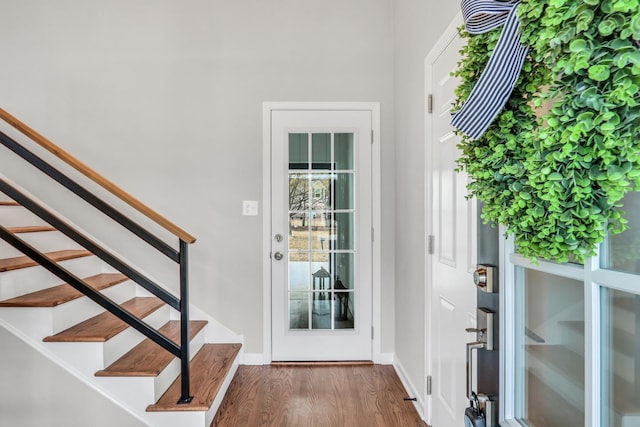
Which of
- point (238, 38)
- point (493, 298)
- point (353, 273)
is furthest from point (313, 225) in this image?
point (493, 298)

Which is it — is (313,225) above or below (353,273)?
above

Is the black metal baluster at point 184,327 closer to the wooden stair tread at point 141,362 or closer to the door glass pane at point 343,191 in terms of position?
the wooden stair tread at point 141,362

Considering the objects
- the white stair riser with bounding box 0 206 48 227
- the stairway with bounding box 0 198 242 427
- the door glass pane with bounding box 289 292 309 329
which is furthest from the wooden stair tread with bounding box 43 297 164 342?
the white stair riser with bounding box 0 206 48 227

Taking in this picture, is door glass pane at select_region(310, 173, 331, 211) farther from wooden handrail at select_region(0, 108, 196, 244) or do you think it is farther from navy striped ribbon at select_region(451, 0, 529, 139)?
navy striped ribbon at select_region(451, 0, 529, 139)

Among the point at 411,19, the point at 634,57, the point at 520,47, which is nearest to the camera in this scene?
the point at 634,57

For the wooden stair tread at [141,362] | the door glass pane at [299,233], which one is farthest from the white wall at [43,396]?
the door glass pane at [299,233]

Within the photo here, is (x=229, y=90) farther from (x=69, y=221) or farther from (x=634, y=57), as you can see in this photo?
(x=634, y=57)

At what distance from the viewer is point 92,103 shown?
2.90 meters

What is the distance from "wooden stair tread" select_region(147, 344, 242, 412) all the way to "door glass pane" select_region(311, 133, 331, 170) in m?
1.56

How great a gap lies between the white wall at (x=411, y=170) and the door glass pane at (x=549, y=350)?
1384mm

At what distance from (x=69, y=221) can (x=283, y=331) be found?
1.91 m

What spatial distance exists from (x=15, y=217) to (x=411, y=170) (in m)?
2.99

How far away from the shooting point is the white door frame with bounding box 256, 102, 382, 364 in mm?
2912

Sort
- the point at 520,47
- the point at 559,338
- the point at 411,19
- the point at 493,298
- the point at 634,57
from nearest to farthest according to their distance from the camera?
the point at 634,57 → the point at 520,47 → the point at 559,338 → the point at 493,298 → the point at 411,19
